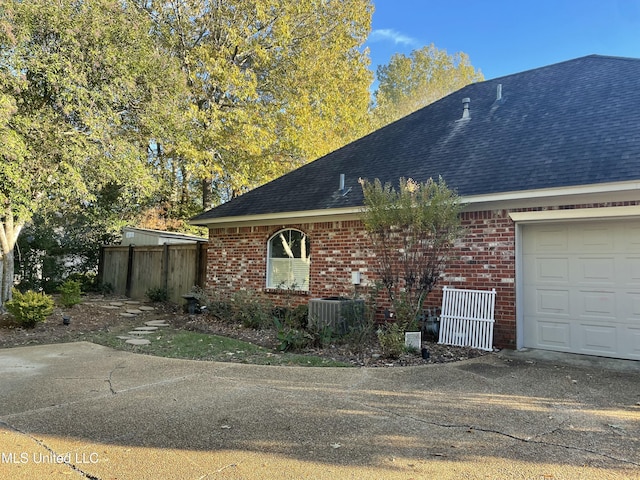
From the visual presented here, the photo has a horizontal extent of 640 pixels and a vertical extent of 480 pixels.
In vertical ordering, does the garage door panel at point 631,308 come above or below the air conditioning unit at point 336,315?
above

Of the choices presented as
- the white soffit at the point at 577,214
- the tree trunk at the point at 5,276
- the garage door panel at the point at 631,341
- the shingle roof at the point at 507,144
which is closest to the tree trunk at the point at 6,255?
the tree trunk at the point at 5,276

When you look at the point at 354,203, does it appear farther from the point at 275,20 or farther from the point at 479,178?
the point at 275,20

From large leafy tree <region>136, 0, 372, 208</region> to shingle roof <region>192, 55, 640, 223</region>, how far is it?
→ 502 cm

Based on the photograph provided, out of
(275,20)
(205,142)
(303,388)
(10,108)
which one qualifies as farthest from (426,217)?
(275,20)


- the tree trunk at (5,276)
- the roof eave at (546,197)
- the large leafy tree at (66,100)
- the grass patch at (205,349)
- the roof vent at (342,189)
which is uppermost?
the large leafy tree at (66,100)

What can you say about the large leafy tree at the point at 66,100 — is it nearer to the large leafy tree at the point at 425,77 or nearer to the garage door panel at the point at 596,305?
the garage door panel at the point at 596,305

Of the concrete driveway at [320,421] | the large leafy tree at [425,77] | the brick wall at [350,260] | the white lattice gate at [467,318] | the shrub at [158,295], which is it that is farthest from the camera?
the large leafy tree at [425,77]

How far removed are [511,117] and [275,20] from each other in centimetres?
1042

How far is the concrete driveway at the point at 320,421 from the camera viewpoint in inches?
111

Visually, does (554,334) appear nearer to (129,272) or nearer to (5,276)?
(5,276)

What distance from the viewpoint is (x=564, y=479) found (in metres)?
2.65

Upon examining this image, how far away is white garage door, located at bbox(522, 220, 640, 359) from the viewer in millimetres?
5809

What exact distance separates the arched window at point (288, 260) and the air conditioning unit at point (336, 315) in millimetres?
1913

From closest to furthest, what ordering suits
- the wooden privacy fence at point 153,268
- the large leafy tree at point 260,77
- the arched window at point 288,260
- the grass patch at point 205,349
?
the grass patch at point 205,349 → the arched window at point 288,260 → the wooden privacy fence at point 153,268 → the large leafy tree at point 260,77
